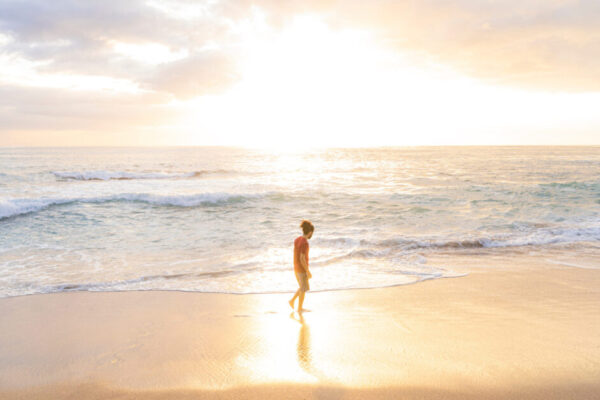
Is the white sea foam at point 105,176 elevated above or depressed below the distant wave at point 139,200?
above

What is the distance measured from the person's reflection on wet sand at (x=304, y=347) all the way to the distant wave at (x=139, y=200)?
16.7 meters

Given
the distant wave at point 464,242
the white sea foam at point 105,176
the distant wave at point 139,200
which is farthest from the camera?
the white sea foam at point 105,176

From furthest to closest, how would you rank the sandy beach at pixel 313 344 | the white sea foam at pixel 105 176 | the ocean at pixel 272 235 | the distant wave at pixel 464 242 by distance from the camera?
the white sea foam at pixel 105 176, the distant wave at pixel 464 242, the ocean at pixel 272 235, the sandy beach at pixel 313 344

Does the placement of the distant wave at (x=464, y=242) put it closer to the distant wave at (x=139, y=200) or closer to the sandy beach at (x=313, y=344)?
the sandy beach at (x=313, y=344)

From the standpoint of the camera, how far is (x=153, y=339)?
17.4 ft

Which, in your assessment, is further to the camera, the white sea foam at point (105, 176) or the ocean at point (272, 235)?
the white sea foam at point (105, 176)

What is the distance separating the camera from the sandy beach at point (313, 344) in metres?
4.05

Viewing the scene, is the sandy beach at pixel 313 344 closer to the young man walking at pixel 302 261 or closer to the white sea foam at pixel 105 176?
the young man walking at pixel 302 261

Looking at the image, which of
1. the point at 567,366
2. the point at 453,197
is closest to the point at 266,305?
the point at 567,366

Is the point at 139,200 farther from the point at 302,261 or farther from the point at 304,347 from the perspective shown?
the point at 304,347

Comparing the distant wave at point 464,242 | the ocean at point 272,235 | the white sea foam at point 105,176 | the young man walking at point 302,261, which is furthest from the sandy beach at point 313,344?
the white sea foam at point 105,176

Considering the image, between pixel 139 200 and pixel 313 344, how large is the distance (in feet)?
62.9

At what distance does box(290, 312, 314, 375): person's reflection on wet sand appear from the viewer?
444cm

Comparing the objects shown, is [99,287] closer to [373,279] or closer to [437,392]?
[373,279]
